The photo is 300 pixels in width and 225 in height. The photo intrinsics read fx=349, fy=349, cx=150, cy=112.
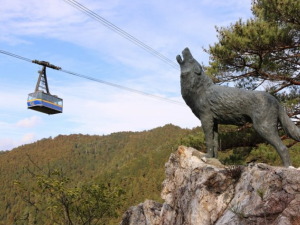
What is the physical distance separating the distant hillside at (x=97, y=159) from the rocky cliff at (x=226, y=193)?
52.7 metres

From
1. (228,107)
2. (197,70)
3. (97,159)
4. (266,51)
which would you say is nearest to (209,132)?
(228,107)

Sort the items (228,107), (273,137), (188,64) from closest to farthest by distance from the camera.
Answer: (273,137) < (228,107) < (188,64)

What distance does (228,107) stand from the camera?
594 centimetres

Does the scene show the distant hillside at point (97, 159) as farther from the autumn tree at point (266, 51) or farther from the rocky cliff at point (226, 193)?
the rocky cliff at point (226, 193)

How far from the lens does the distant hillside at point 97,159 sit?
7269 cm

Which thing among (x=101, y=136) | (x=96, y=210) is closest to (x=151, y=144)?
(x=101, y=136)

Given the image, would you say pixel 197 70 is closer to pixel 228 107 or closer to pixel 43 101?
pixel 228 107

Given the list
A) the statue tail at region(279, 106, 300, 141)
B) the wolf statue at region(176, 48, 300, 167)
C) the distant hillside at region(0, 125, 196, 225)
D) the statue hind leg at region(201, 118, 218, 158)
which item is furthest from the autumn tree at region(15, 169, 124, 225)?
the distant hillside at region(0, 125, 196, 225)

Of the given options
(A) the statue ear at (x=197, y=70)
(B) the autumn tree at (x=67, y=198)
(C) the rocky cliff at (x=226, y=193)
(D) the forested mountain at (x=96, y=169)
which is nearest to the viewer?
(C) the rocky cliff at (x=226, y=193)

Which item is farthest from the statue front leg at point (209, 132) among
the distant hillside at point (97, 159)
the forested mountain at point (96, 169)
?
the distant hillside at point (97, 159)

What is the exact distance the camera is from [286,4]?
803cm

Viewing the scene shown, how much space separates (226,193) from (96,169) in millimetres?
119224

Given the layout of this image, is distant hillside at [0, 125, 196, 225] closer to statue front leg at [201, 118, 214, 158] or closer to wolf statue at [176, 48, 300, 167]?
statue front leg at [201, 118, 214, 158]

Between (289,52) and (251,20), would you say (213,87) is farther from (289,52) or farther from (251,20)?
(289,52)
